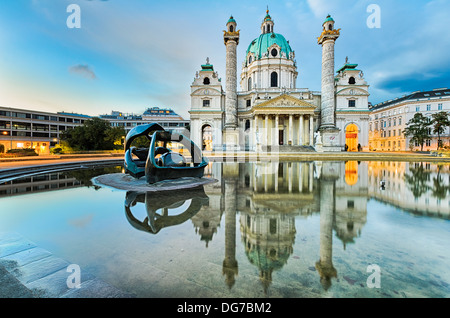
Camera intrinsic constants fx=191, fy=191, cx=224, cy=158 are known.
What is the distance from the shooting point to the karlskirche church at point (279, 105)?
135 feet

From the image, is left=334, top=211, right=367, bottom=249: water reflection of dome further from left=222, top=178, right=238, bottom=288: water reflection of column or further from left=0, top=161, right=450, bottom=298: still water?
left=222, top=178, right=238, bottom=288: water reflection of column

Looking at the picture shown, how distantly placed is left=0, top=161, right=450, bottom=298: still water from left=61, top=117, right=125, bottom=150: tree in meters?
29.7

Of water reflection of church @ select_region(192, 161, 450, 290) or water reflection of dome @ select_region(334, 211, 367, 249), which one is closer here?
water reflection of church @ select_region(192, 161, 450, 290)

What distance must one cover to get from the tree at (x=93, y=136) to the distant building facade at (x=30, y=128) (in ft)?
71.0

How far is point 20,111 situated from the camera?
55.6m

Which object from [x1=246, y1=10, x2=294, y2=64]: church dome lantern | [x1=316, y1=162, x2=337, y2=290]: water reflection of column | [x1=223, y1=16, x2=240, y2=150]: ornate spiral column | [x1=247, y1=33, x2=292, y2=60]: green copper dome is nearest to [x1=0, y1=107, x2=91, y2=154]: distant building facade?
[x1=223, y1=16, x2=240, y2=150]: ornate spiral column

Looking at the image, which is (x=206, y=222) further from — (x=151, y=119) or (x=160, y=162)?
(x=151, y=119)

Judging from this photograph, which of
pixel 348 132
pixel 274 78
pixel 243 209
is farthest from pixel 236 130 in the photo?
pixel 243 209

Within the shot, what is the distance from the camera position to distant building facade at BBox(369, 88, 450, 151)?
54.5 metres

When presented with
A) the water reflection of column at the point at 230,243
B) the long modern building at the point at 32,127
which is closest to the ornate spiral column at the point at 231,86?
the long modern building at the point at 32,127

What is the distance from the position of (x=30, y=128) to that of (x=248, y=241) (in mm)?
81221

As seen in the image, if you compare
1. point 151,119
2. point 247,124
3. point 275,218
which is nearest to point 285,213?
point 275,218

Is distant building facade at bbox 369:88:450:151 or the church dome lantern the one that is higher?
the church dome lantern

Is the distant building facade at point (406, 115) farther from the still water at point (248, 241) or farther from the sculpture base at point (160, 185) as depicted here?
the sculpture base at point (160, 185)
